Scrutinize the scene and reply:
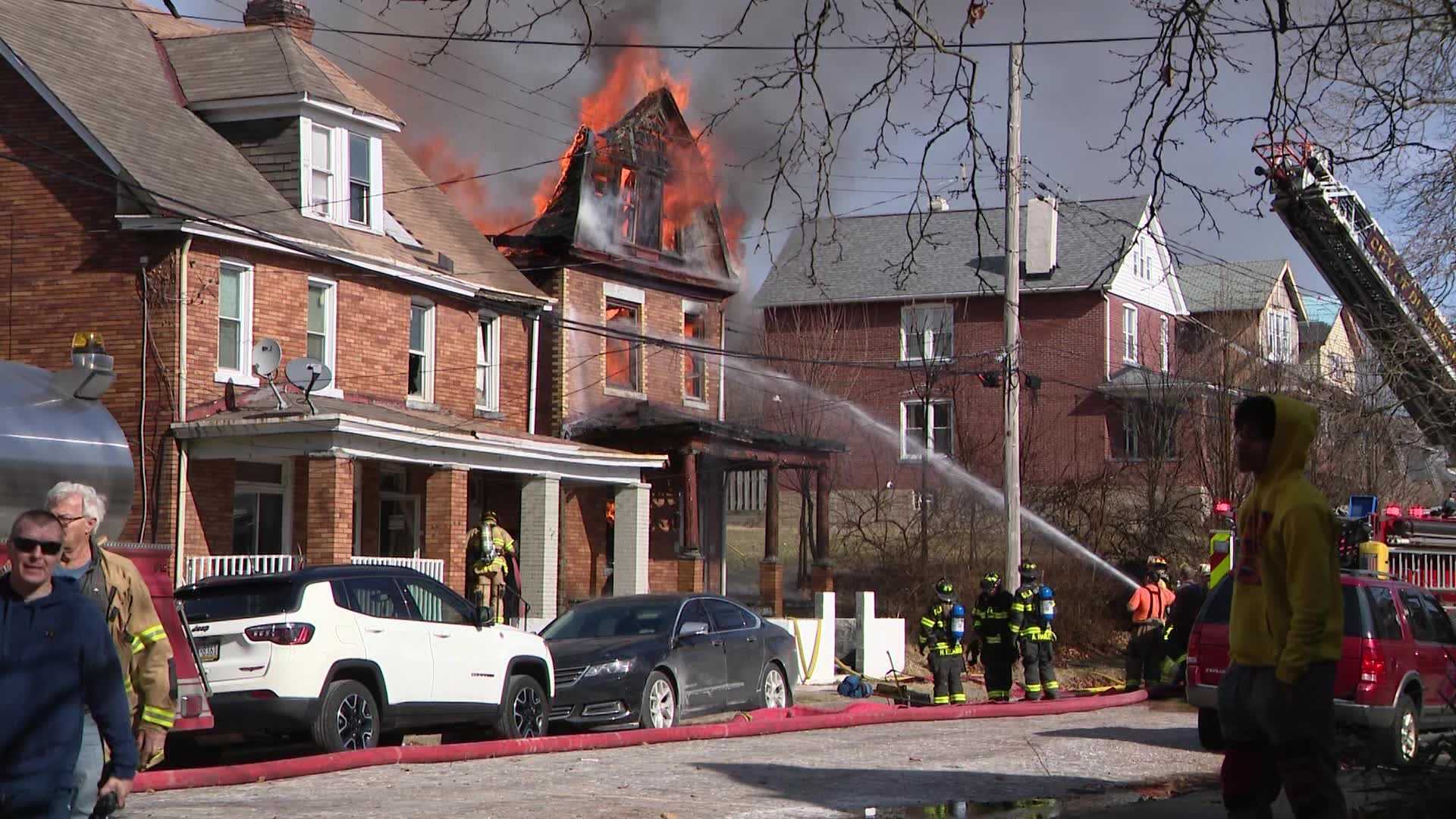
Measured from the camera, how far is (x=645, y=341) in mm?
29203

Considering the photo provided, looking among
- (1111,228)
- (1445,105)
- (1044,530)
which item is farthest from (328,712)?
(1111,228)

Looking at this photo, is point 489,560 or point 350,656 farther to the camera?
point 489,560

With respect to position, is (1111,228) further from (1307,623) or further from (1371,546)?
(1307,623)

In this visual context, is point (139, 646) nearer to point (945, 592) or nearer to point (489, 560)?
point (945, 592)

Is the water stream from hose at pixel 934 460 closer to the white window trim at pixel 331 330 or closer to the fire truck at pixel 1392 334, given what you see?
the fire truck at pixel 1392 334

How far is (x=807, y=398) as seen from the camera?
40719 millimetres

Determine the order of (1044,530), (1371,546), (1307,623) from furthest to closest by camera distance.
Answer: (1044,530) → (1371,546) → (1307,623)

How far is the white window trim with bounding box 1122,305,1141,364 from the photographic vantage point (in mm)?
42906

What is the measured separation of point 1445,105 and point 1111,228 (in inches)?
1002

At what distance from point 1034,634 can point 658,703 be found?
5948mm

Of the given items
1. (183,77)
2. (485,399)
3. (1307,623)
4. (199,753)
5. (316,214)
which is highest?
(183,77)

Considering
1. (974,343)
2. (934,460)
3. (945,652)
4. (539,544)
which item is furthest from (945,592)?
(974,343)

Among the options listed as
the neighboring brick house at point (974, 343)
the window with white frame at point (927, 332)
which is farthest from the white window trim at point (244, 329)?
the window with white frame at point (927, 332)

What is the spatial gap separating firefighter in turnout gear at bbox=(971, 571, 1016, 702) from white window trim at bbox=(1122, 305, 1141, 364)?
23246mm
